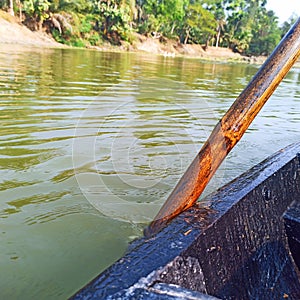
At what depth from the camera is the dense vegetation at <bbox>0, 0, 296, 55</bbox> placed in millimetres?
31812

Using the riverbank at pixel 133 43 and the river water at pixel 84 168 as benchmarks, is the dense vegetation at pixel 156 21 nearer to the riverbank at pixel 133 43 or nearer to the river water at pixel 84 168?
the riverbank at pixel 133 43

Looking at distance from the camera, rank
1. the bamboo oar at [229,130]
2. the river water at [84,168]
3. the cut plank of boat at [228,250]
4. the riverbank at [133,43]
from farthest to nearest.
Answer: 1. the riverbank at [133,43]
2. the river water at [84,168]
3. the bamboo oar at [229,130]
4. the cut plank of boat at [228,250]

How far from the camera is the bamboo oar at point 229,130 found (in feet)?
4.49

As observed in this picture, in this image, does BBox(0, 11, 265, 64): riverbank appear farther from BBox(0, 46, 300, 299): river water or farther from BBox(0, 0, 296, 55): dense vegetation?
BBox(0, 46, 300, 299): river water

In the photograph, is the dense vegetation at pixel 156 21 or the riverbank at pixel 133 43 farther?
the dense vegetation at pixel 156 21

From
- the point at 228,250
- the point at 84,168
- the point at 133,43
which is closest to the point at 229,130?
the point at 228,250

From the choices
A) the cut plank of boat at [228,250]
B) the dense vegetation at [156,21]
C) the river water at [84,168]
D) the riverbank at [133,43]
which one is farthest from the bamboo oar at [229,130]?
the dense vegetation at [156,21]

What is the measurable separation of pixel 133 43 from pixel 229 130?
3891 centimetres

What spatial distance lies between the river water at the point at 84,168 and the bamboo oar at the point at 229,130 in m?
0.69

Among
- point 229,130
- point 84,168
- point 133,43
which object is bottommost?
point 84,168

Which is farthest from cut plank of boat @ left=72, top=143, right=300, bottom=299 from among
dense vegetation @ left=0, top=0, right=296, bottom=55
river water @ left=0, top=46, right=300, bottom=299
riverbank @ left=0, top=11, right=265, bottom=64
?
dense vegetation @ left=0, top=0, right=296, bottom=55

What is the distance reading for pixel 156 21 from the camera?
41531mm

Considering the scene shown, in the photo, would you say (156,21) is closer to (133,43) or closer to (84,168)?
(133,43)

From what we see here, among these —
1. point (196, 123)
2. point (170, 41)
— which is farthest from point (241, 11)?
point (196, 123)
